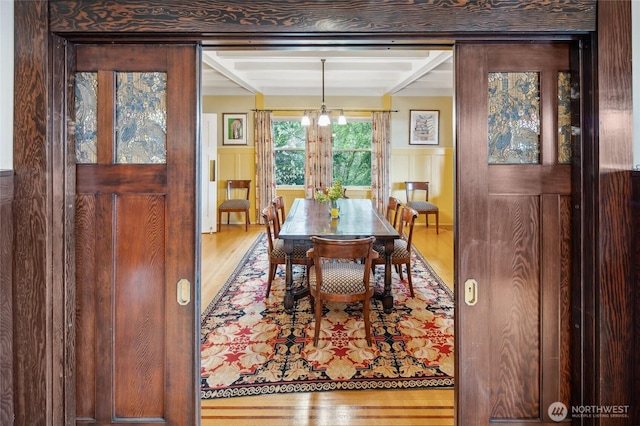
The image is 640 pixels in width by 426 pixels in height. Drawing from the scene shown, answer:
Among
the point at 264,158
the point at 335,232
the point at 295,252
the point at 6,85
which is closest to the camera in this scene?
the point at 6,85

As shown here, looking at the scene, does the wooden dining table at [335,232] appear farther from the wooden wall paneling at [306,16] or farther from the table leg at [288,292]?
the wooden wall paneling at [306,16]

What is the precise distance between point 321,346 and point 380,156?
17.5 ft

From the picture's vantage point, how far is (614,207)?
155 centimetres

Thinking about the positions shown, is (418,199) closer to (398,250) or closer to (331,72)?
(331,72)

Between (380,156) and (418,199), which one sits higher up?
(380,156)

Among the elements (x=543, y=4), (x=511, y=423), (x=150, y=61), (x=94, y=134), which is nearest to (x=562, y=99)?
(x=543, y=4)

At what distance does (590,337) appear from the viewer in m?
1.59

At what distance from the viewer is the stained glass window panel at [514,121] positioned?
168cm

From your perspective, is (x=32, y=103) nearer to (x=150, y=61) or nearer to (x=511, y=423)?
(x=150, y=61)

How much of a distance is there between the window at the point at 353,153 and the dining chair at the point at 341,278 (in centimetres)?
502

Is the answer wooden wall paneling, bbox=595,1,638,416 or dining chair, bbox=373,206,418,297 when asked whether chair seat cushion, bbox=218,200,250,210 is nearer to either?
dining chair, bbox=373,206,418,297

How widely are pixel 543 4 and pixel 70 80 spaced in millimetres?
2042

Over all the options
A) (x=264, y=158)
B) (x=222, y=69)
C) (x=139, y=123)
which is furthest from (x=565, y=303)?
(x=264, y=158)

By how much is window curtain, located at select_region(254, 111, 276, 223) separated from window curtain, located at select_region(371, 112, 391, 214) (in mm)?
2015
